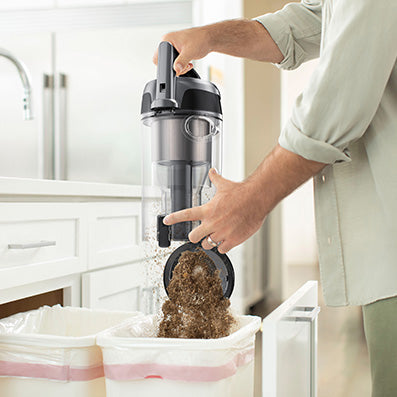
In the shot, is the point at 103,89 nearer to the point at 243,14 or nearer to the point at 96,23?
the point at 96,23

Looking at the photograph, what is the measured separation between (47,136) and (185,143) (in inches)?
67.9

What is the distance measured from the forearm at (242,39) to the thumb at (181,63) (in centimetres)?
11

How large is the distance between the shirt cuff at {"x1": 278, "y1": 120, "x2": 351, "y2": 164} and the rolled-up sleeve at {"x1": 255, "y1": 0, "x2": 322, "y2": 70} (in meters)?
0.35

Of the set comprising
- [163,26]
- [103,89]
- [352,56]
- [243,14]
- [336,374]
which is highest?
[243,14]

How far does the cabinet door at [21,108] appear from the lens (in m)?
2.32

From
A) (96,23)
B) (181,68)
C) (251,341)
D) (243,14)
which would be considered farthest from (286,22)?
(243,14)

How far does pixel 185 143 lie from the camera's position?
84cm

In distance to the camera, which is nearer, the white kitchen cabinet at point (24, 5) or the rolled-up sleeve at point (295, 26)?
the rolled-up sleeve at point (295, 26)

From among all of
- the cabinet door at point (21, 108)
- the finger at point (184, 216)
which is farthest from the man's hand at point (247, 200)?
the cabinet door at point (21, 108)

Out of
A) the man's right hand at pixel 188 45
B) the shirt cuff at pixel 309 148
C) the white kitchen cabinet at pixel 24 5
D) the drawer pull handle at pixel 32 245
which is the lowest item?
the drawer pull handle at pixel 32 245

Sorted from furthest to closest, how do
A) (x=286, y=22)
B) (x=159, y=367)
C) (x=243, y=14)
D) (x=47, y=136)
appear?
(x=243, y=14) < (x=47, y=136) < (x=286, y=22) < (x=159, y=367)

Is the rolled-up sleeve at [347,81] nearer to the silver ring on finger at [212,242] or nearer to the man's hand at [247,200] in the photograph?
the man's hand at [247,200]

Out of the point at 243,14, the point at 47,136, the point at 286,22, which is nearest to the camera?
the point at 286,22

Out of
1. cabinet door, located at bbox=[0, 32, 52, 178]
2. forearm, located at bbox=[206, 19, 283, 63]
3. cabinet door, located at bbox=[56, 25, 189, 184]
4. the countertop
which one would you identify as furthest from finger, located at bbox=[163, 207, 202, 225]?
cabinet door, located at bbox=[0, 32, 52, 178]
